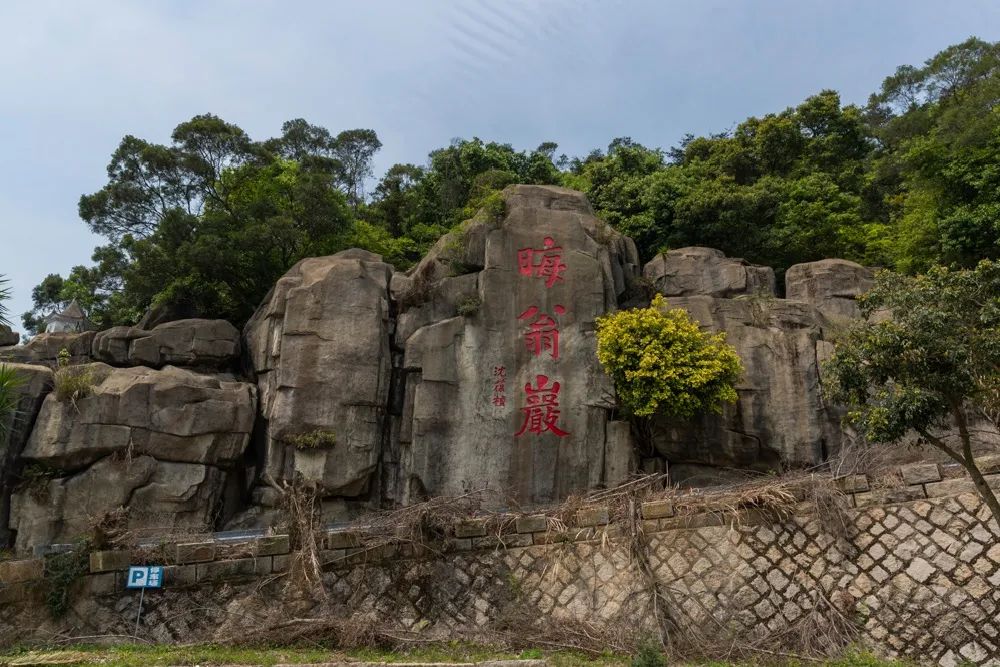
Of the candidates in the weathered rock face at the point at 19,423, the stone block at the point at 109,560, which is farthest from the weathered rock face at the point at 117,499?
the stone block at the point at 109,560

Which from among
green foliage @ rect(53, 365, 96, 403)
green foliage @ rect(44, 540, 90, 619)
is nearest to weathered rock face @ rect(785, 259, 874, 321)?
green foliage @ rect(44, 540, 90, 619)

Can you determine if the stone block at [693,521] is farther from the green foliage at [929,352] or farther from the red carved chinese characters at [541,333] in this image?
the red carved chinese characters at [541,333]

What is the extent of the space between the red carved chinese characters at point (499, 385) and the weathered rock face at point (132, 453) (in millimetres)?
4551

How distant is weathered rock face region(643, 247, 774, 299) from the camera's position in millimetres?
15414

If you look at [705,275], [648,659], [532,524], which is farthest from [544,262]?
[648,659]

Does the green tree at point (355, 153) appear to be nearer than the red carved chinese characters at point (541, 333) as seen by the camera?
No

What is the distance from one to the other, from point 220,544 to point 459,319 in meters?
6.47

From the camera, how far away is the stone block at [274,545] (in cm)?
807

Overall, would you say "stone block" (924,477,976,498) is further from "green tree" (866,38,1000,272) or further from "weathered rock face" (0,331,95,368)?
"weathered rock face" (0,331,95,368)

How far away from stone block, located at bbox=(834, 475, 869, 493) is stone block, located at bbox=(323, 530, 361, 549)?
5.26 metres

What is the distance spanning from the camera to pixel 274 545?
8117mm

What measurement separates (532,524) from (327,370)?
6.13 meters

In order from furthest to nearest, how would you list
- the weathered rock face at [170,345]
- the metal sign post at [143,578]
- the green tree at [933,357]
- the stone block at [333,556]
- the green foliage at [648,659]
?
the weathered rock face at [170,345]
the stone block at [333,556]
the metal sign post at [143,578]
the green tree at [933,357]
the green foliage at [648,659]

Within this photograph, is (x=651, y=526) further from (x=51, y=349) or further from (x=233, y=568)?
(x=51, y=349)
